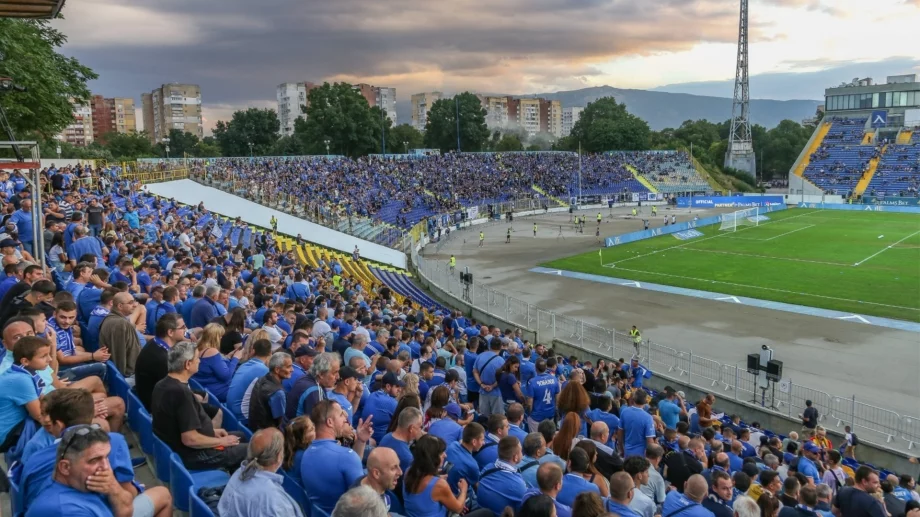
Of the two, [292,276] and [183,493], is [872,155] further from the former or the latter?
[183,493]

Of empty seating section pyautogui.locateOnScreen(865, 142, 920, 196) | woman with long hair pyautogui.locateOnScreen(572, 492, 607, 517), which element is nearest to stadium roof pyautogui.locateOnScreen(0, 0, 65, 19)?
woman with long hair pyautogui.locateOnScreen(572, 492, 607, 517)


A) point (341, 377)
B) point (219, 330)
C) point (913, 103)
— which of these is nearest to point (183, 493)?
point (341, 377)

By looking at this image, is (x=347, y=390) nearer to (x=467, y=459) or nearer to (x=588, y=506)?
(x=467, y=459)

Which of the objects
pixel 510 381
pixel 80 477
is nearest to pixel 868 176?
pixel 510 381

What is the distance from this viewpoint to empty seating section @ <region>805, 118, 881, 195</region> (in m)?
83.1

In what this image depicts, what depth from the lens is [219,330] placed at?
7043mm

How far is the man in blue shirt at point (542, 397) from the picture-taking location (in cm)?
945

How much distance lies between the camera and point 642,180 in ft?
286

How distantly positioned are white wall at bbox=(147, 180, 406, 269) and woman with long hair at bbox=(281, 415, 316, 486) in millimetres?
30280

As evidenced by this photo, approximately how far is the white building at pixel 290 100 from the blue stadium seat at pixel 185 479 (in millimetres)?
189864

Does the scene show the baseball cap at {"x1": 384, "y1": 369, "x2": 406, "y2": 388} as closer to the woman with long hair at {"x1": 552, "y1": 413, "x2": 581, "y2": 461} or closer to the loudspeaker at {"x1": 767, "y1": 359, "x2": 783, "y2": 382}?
the woman with long hair at {"x1": 552, "y1": 413, "x2": 581, "y2": 461}

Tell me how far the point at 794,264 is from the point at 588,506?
37.7m

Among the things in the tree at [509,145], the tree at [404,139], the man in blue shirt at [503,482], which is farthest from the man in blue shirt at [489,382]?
the tree at [509,145]

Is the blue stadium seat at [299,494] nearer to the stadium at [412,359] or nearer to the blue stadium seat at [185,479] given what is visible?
the stadium at [412,359]
